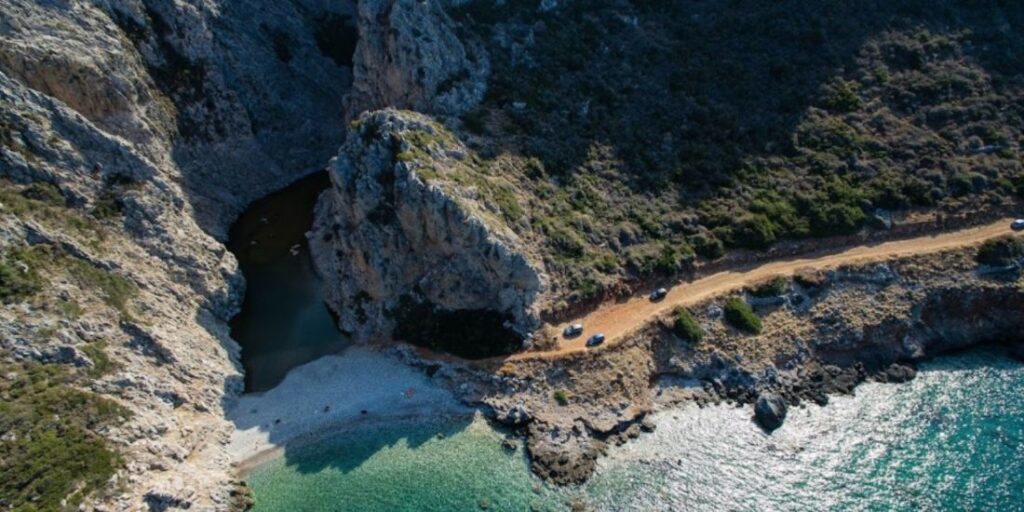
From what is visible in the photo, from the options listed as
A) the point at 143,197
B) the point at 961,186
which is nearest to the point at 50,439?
the point at 143,197

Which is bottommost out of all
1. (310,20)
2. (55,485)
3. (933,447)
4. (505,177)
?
(933,447)

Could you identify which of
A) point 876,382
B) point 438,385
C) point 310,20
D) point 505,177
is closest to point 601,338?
point 438,385

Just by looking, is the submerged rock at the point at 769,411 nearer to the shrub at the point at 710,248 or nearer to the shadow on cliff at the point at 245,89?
the shrub at the point at 710,248

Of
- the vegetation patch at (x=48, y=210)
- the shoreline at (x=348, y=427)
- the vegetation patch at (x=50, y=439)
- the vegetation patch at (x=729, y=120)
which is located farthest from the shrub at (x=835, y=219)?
the vegetation patch at (x=48, y=210)

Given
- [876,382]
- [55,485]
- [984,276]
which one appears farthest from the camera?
[984,276]

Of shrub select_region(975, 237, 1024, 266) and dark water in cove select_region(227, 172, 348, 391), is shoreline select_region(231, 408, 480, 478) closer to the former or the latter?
dark water in cove select_region(227, 172, 348, 391)

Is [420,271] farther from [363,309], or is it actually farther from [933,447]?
[933,447]

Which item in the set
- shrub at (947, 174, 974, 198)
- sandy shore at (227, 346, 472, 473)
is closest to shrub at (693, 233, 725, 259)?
shrub at (947, 174, 974, 198)

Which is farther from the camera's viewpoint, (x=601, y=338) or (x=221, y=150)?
(x=221, y=150)
